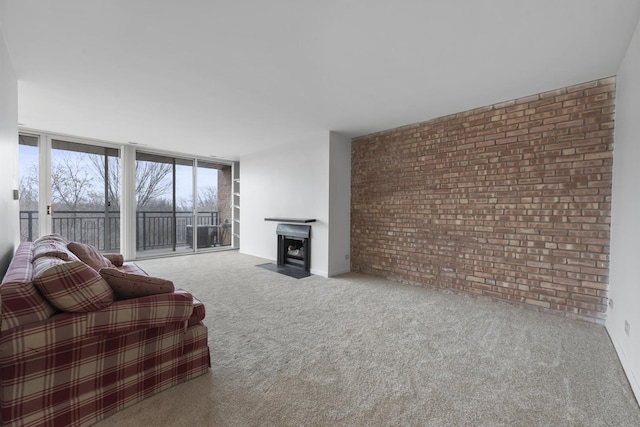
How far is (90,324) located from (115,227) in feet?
17.1

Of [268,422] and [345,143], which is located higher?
[345,143]

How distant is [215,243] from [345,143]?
14.7 feet

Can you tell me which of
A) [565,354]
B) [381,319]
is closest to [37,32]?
[381,319]

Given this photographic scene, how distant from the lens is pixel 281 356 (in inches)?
82.4

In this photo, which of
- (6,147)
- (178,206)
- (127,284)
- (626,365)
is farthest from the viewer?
(178,206)

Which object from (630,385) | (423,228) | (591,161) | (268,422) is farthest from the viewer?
(423,228)

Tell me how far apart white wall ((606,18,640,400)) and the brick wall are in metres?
0.19

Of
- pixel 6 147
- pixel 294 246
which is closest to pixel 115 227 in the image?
pixel 294 246

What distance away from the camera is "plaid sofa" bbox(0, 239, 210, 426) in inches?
48.8

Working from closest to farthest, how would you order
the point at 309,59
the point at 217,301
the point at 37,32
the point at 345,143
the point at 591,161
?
the point at 37,32
the point at 309,59
the point at 591,161
the point at 217,301
the point at 345,143

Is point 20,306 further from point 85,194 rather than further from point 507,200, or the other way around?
point 85,194

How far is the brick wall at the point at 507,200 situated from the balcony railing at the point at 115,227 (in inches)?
182

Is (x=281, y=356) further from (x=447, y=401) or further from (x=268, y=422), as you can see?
(x=447, y=401)

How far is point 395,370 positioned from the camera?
1.91 metres
